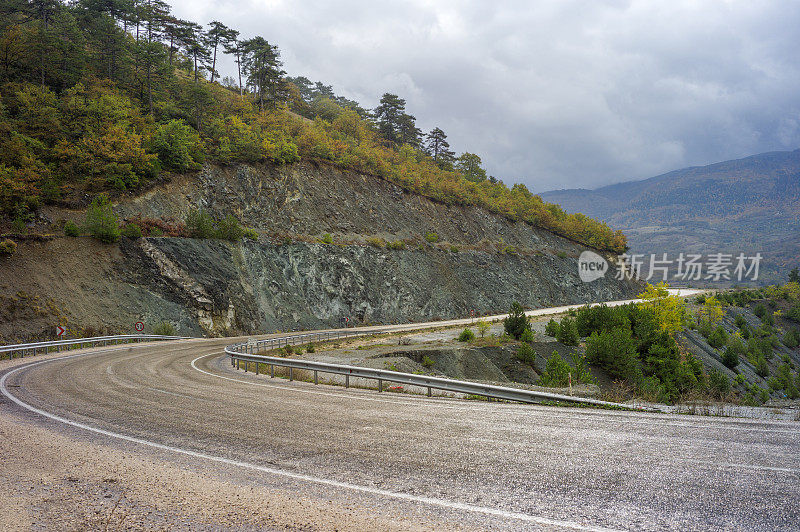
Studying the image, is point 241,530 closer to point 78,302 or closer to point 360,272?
point 78,302

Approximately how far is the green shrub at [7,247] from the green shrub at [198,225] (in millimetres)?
12730

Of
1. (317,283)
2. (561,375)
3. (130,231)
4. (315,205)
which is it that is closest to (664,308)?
(561,375)

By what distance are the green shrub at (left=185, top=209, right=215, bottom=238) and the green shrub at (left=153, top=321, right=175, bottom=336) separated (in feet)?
30.8

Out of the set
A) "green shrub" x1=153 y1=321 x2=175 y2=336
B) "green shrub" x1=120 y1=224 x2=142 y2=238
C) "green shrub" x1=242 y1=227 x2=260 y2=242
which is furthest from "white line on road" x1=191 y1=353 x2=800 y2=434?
"green shrub" x1=242 y1=227 x2=260 y2=242

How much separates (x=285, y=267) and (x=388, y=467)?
40755 mm

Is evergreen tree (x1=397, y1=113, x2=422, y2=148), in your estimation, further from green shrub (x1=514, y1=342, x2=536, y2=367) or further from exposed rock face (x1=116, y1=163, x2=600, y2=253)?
green shrub (x1=514, y1=342, x2=536, y2=367)

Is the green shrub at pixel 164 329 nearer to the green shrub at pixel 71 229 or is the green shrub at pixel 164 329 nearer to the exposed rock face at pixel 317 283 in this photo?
the exposed rock face at pixel 317 283

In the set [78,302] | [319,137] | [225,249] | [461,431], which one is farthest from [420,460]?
[319,137]

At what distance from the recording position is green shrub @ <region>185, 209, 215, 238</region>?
39562mm

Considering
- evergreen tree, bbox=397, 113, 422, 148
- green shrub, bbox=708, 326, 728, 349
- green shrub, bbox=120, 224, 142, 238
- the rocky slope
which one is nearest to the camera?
the rocky slope

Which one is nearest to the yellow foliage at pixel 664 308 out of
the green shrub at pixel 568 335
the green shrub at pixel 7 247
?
the green shrub at pixel 568 335

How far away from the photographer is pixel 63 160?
3659 centimetres

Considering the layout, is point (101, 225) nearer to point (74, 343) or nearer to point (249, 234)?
Result: point (74, 343)

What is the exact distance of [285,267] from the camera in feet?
146
